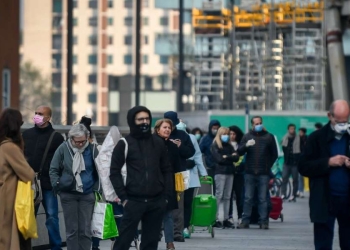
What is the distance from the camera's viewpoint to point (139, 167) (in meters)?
12.0

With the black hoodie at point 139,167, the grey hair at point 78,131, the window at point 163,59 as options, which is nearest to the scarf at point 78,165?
the grey hair at point 78,131

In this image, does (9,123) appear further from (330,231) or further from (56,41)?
(56,41)

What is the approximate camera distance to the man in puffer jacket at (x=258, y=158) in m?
21.4

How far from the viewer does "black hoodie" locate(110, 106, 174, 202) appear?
12.0 m

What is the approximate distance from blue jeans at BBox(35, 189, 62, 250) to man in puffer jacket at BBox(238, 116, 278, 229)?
261 inches

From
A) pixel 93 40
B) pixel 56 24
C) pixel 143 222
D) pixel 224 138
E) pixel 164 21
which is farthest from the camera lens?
pixel 56 24

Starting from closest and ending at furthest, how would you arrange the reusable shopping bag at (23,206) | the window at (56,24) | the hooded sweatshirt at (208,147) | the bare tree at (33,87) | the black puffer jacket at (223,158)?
the reusable shopping bag at (23,206) → the black puffer jacket at (223,158) → the hooded sweatshirt at (208,147) → the bare tree at (33,87) → the window at (56,24)

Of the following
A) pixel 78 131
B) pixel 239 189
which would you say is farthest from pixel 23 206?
pixel 239 189

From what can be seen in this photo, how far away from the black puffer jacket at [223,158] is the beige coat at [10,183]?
989cm

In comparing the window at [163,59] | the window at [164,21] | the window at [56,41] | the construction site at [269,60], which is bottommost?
the construction site at [269,60]

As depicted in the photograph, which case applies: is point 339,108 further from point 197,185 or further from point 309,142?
point 197,185

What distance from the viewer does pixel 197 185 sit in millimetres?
18766

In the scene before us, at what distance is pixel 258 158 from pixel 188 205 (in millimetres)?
2920

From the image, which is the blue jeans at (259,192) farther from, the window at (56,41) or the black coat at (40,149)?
the window at (56,41)
